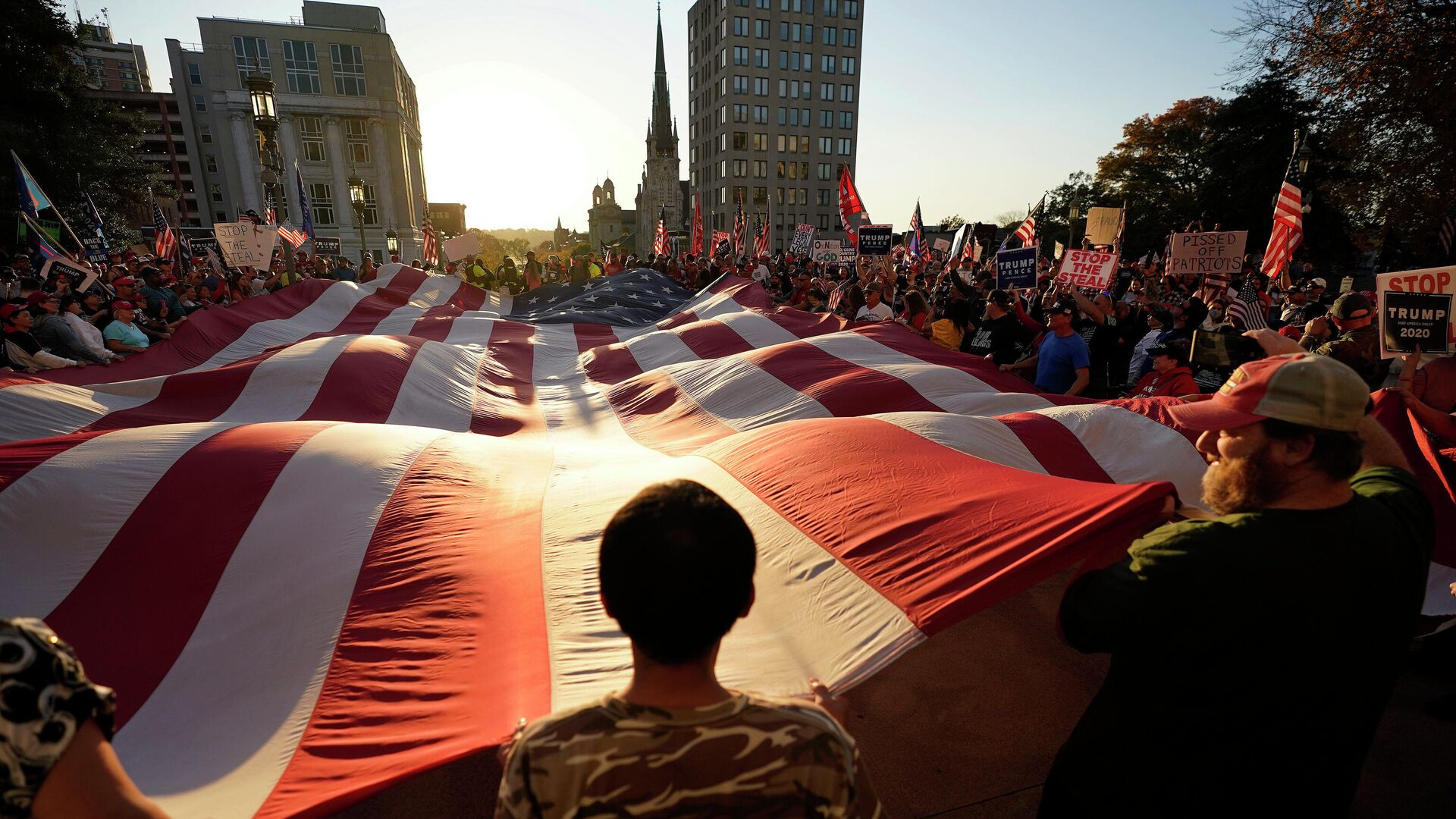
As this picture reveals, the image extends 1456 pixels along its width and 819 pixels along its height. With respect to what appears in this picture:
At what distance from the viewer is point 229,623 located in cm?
223

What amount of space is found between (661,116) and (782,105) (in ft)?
113

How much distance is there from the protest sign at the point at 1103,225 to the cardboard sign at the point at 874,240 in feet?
11.3

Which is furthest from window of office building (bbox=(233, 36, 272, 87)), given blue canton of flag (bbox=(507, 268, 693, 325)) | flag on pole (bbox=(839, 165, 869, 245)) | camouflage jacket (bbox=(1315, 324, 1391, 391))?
camouflage jacket (bbox=(1315, 324, 1391, 391))

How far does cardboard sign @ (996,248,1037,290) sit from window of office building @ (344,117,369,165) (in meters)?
51.5

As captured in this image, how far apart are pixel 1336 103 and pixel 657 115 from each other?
9475 centimetres

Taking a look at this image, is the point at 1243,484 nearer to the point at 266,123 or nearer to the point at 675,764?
the point at 675,764

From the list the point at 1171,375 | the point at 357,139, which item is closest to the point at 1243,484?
the point at 1171,375

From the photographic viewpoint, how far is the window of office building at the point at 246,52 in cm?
4331

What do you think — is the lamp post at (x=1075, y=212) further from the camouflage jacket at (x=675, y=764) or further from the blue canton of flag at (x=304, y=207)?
the camouflage jacket at (x=675, y=764)

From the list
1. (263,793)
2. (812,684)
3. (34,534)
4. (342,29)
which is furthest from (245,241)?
(342,29)

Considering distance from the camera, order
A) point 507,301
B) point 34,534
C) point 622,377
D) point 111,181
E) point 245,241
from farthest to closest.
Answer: point 111,181
point 507,301
point 245,241
point 622,377
point 34,534

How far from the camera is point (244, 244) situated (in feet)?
34.7

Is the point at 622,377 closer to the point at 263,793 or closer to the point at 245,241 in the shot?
the point at 263,793

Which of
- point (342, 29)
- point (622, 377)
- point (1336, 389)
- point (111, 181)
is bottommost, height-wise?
point (622, 377)
